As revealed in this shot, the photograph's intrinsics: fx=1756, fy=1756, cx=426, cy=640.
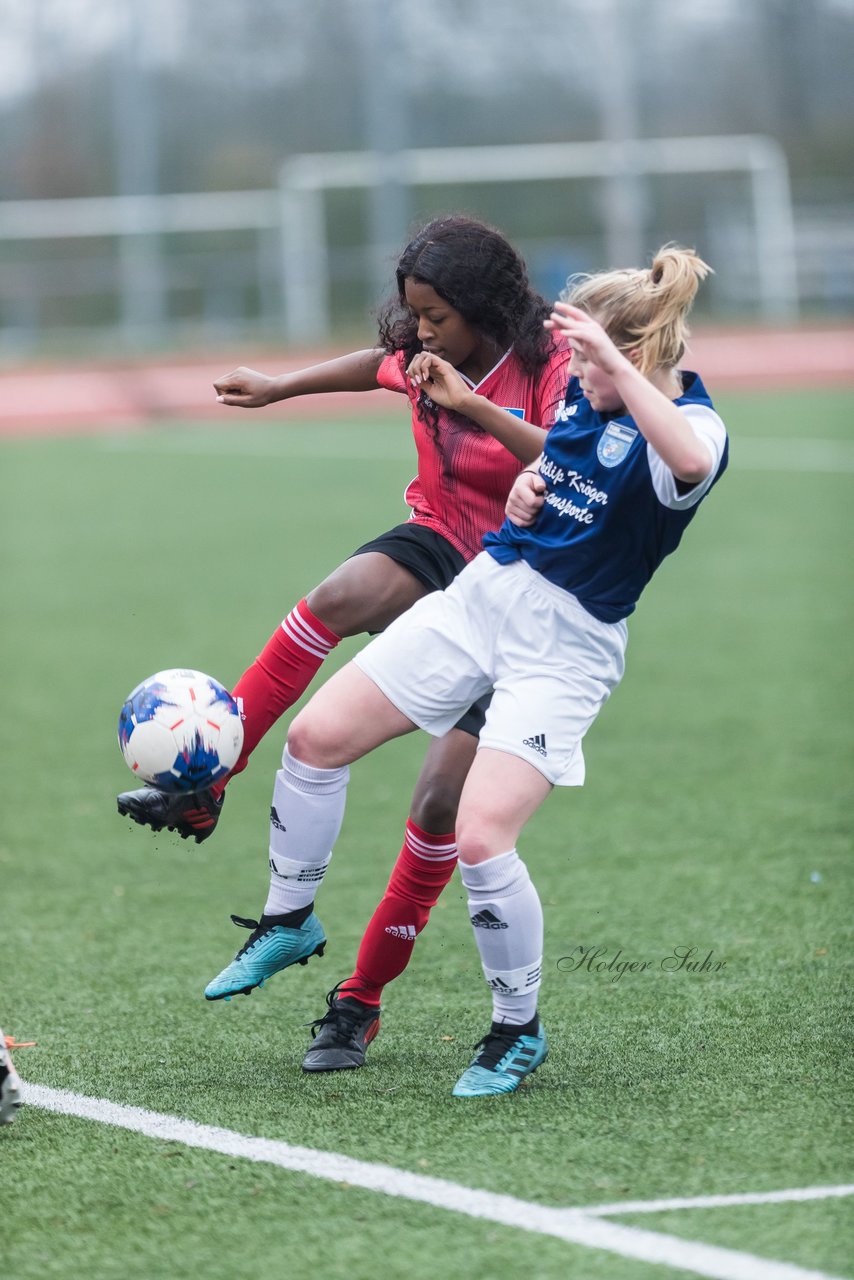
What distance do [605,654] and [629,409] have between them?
0.65 m

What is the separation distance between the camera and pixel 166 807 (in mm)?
4129

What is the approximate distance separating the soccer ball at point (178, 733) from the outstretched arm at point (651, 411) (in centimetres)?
124

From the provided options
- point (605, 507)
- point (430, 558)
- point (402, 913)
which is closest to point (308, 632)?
point (430, 558)

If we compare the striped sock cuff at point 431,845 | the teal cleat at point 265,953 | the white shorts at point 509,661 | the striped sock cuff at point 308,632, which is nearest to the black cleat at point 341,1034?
the teal cleat at point 265,953

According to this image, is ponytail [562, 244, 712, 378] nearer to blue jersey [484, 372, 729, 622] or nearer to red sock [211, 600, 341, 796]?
blue jersey [484, 372, 729, 622]

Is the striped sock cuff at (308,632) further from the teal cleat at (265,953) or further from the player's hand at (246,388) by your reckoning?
the teal cleat at (265,953)

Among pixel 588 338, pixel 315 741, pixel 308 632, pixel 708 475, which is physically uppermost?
pixel 588 338

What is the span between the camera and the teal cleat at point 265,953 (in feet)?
13.5

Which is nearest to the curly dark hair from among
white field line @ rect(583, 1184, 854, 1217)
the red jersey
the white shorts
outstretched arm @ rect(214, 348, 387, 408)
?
the red jersey

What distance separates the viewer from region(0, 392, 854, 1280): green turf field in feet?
10.3

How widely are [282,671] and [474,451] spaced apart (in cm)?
76

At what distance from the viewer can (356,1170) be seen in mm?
3371

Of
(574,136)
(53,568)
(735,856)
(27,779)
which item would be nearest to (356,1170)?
(735,856)

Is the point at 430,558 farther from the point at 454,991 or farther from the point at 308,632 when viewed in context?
the point at 454,991
